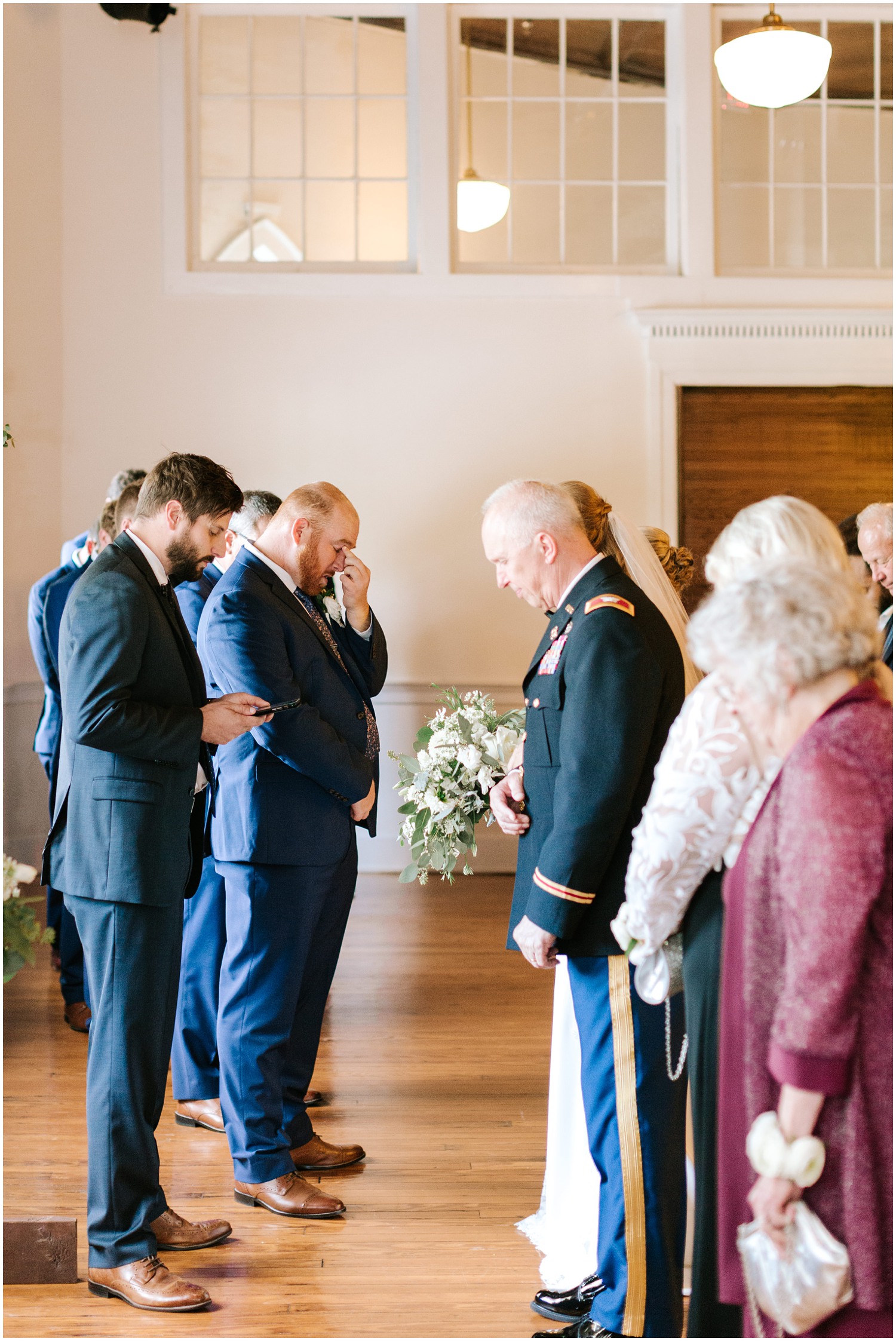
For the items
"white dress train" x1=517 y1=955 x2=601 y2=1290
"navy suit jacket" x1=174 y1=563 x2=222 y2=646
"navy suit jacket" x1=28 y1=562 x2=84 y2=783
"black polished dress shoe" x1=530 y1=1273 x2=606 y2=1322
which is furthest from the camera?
"navy suit jacket" x1=28 y1=562 x2=84 y2=783

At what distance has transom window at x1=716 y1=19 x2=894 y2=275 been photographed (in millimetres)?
7051

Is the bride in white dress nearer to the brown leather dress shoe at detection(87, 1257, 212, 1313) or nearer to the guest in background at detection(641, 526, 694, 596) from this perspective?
the guest in background at detection(641, 526, 694, 596)

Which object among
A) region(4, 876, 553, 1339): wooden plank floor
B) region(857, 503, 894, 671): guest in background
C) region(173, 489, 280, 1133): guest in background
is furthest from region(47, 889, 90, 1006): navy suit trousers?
region(857, 503, 894, 671): guest in background

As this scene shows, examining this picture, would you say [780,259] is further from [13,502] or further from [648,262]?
[13,502]

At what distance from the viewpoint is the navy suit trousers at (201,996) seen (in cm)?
358

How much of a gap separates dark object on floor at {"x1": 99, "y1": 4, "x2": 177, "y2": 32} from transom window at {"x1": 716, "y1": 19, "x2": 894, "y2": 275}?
3234mm

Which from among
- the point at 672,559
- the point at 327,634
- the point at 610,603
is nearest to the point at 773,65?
the point at 672,559

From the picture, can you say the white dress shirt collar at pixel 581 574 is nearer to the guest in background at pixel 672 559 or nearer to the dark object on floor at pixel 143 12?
the guest in background at pixel 672 559

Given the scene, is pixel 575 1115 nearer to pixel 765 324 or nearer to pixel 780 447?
pixel 780 447

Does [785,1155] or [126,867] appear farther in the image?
[126,867]

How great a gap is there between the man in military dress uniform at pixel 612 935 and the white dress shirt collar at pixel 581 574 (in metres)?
0.05

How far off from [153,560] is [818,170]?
6.01 m

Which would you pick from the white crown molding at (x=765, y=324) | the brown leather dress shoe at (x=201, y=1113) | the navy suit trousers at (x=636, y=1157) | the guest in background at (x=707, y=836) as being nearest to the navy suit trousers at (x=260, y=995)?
the brown leather dress shoe at (x=201, y=1113)

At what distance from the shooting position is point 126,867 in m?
2.44
